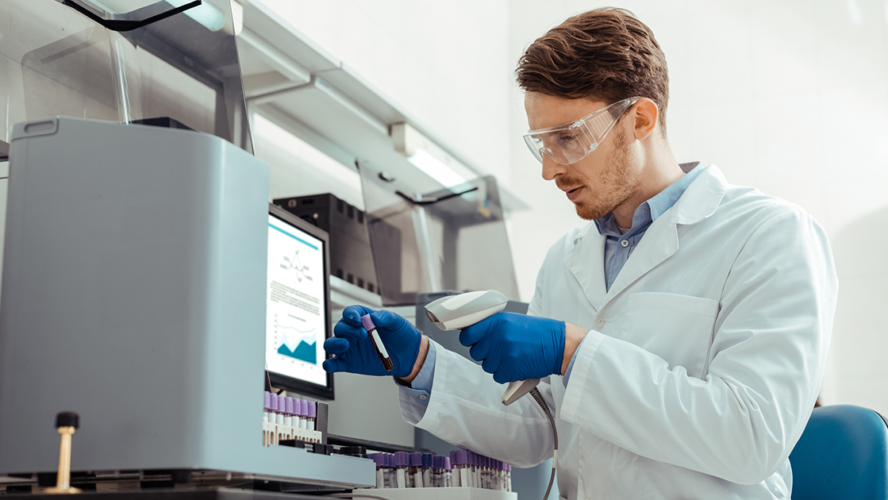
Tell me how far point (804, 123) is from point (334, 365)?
323cm

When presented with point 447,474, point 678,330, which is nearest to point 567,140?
point 678,330

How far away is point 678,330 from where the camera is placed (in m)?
1.21

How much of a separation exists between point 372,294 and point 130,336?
154cm

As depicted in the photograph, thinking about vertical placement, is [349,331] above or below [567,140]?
below

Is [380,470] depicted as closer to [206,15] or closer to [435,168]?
[206,15]

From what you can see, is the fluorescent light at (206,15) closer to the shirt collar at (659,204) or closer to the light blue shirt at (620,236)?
the light blue shirt at (620,236)

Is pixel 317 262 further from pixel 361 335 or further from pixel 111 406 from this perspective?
pixel 111 406

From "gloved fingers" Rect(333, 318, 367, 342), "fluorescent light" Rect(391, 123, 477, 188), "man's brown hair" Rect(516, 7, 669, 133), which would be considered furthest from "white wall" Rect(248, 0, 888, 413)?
"gloved fingers" Rect(333, 318, 367, 342)

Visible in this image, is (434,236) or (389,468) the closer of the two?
(389,468)

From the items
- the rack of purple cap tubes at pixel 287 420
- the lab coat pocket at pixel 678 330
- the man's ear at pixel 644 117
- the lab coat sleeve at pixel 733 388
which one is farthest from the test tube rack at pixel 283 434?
the man's ear at pixel 644 117

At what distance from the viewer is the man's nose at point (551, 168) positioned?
139 cm

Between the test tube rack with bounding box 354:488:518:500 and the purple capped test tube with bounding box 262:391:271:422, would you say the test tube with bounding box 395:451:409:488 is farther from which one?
the purple capped test tube with bounding box 262:391:271:422

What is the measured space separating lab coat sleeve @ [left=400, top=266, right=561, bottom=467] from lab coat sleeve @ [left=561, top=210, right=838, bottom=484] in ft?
0.83

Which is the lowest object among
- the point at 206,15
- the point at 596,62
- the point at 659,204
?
the point at 659,204
